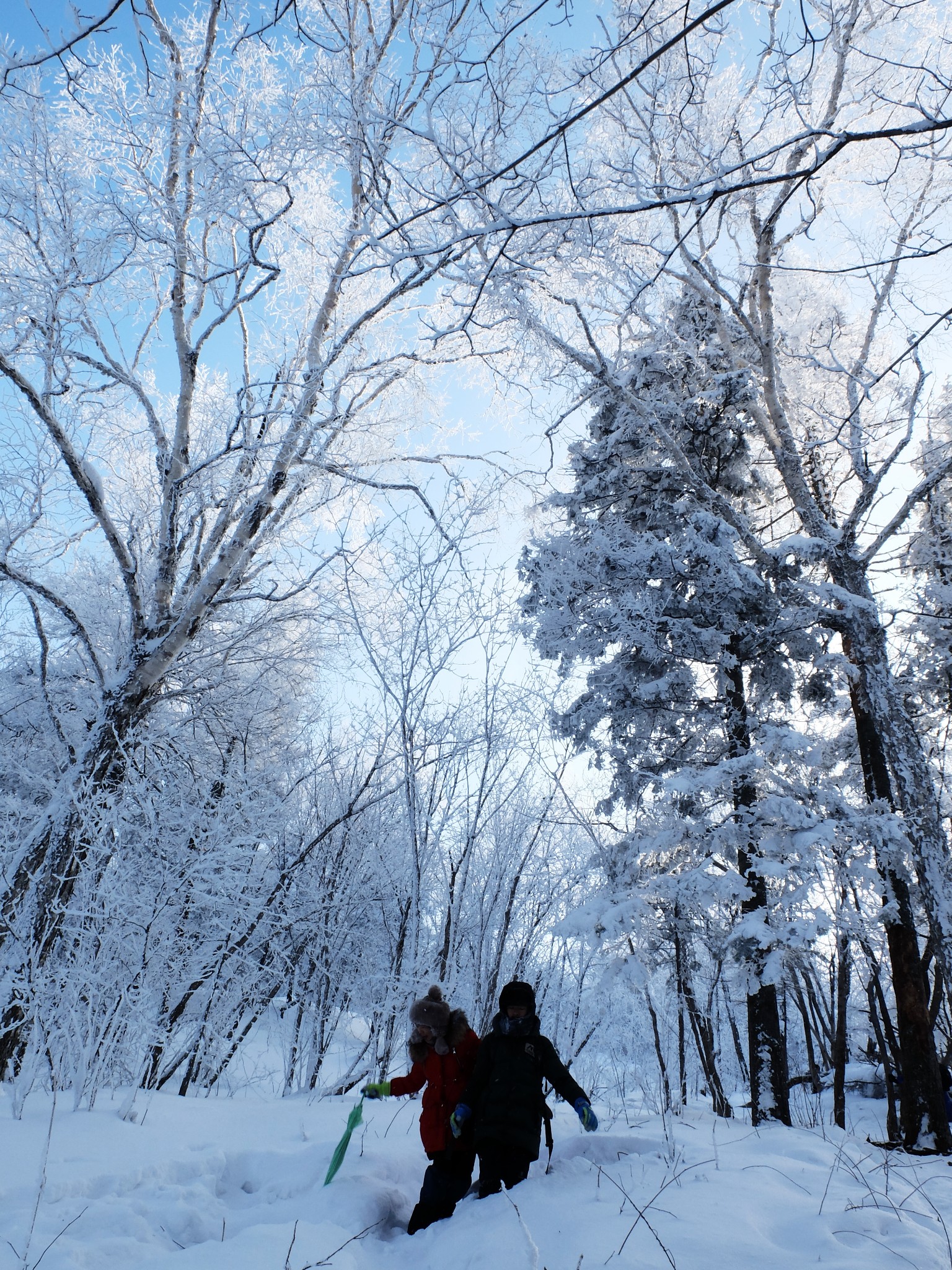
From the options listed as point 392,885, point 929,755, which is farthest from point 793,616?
point 392,885

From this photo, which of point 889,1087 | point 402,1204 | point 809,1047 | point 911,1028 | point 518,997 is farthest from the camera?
point 809,1047

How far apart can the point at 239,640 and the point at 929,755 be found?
31.0 ft

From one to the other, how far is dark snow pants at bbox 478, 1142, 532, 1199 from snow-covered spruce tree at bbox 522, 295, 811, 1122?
11.0 ft

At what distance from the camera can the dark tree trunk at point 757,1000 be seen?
588 cm

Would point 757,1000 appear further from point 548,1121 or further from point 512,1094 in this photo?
point 512,1094

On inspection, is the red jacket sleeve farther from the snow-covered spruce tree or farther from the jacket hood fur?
the snow-covered spruce tree

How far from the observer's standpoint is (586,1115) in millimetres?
3289

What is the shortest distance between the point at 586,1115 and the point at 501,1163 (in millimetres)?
489

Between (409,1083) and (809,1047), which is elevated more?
(409,1083)

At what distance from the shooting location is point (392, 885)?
10.0 m

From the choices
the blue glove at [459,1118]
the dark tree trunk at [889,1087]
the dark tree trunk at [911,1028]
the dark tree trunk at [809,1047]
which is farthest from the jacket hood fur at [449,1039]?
the dark tree trunk at [809,1047]

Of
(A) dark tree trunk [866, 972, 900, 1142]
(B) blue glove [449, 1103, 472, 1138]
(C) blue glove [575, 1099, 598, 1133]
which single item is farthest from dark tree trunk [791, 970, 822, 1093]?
(B) blue glove [449, 1103, 472, 1138]

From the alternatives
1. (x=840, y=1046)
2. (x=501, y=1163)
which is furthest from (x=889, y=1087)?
(x=501, y=1163)

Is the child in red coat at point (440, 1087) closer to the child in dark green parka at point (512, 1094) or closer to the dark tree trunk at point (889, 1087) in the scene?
the child in dark green parka at point (512, 1094)
